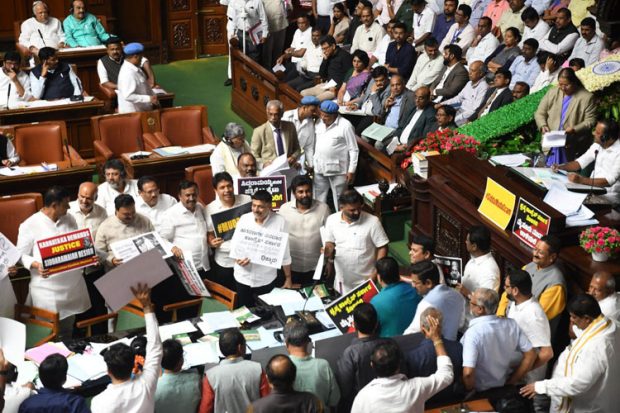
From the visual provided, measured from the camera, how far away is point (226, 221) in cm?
802

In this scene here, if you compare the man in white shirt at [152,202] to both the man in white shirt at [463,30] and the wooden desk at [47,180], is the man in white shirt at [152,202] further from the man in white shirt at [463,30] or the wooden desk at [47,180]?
the man in white shirt at [463,30]

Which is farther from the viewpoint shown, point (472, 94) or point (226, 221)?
point (472, 94)

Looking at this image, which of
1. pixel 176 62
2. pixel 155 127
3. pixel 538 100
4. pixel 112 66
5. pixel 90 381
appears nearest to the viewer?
pixel 90 381

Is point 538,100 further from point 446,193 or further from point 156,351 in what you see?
point 156,351

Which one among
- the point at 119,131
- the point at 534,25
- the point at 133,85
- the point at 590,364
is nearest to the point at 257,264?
the point at 590,364

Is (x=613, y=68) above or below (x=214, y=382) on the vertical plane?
above

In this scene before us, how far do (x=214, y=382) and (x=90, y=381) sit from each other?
1090mm

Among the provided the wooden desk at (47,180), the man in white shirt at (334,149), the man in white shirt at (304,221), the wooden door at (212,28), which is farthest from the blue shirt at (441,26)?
the man in white shirt at (304,221)

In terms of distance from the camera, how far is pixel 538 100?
9.66 metres

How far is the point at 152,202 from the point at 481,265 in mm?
3002

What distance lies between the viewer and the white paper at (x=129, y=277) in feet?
21.1

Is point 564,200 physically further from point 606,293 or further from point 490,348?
point 490,348

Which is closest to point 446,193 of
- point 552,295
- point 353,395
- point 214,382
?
point 552,295

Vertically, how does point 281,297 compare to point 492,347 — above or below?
below
